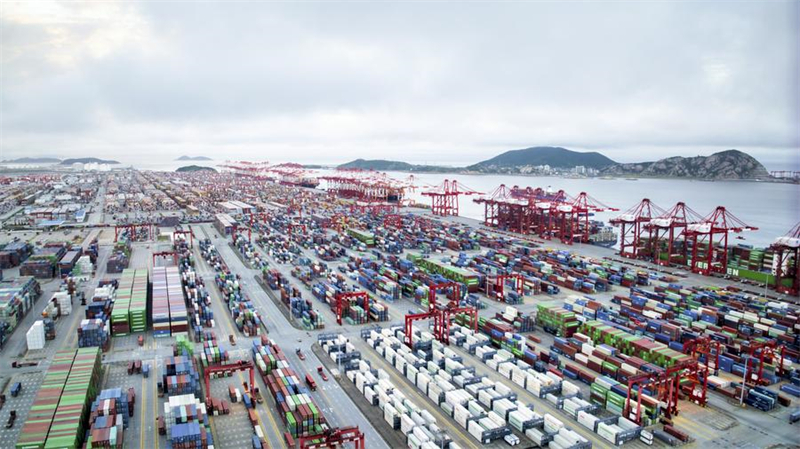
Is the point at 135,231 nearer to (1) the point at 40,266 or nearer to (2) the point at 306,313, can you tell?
(1) the point at 40,266

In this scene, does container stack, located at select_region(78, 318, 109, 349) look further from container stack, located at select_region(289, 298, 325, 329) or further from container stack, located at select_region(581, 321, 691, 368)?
container stack, located at select_region(581, 321, 691, 368)

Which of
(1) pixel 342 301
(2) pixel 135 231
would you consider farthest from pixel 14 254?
(1) pixel 342 301

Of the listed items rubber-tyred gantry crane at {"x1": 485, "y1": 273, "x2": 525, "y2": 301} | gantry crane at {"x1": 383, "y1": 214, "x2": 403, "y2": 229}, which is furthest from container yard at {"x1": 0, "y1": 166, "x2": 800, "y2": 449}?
gantry crane at {"x1": 383, "y1": 214, "x2": 403, "y2": 229}

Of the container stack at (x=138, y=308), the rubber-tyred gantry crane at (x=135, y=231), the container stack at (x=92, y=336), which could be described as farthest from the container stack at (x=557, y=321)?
the rubber-tyred gantry crane at (x=135, y=231)

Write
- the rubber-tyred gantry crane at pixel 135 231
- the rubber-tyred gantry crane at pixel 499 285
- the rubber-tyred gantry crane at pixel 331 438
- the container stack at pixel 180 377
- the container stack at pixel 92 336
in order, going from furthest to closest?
the rubber-tyred gantry crane at pixel 135 231, the rubber-tyred gantry crane at pixel 499 285, the container stack at pixel 92 336, the container stack at pixel 180 377, the rubber-tyred gantry crane at pixel 331 438

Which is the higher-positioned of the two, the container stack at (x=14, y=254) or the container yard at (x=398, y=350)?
the container stack at (x=14, y=254)

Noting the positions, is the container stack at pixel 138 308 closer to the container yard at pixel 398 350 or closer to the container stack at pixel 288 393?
the container yard at pixel 398 350
